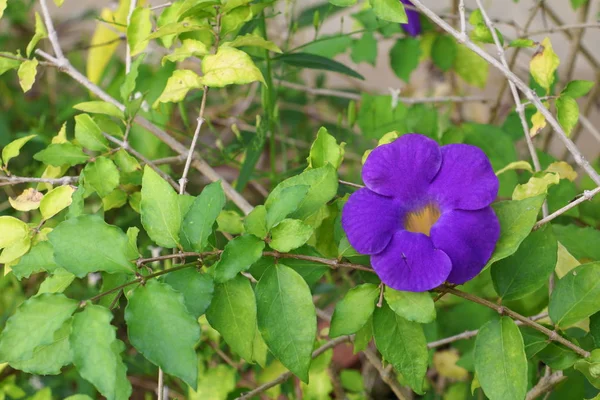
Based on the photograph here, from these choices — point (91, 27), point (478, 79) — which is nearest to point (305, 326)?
point (478, 79)

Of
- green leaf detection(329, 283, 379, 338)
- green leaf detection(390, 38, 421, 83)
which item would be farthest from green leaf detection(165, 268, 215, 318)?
green leaf detection(390, 38, 421, 83)

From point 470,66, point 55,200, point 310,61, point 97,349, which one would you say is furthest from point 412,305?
point 470,66

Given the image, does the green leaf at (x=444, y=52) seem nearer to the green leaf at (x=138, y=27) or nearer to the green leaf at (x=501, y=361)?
the green leaf at (x=138, y=27)

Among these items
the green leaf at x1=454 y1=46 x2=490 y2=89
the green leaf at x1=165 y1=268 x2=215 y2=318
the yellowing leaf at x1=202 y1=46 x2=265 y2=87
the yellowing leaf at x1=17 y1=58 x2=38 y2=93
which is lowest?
the green leaf at x1=454 y1=46 x2=490 y2=89

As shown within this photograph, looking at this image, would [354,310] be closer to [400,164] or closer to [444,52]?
[400,164]

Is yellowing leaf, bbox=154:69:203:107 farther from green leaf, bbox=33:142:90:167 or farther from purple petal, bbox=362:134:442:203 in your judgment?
purple petal, bbox=362:134:442:203

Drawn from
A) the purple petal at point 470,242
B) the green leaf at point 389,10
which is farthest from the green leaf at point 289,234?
the green leaf at point 389,10

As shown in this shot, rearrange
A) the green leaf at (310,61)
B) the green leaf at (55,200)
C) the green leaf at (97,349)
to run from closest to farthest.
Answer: the green leaf at (97,349), the green leaf at (55,200), the green leaf at (310,61)
